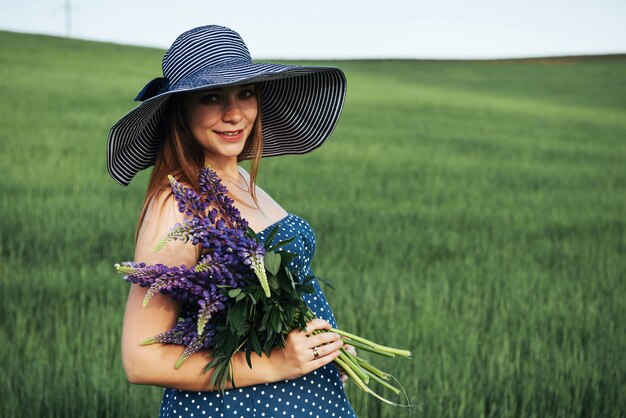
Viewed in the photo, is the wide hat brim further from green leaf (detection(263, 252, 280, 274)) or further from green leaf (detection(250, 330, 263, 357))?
green leaf (detection(250, 330, 263, 357))

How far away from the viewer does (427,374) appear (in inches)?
151

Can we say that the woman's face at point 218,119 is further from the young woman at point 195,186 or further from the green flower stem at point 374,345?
the green flower stem at point 374,345

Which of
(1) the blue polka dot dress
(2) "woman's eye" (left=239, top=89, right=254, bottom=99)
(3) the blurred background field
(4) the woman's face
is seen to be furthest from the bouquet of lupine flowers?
(3) the blurred background field

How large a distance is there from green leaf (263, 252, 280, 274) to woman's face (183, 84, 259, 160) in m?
0.42

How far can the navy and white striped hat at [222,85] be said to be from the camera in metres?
1.93

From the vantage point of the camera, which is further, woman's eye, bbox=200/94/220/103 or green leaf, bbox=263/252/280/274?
woman's eye, bbox=200/94/220/103

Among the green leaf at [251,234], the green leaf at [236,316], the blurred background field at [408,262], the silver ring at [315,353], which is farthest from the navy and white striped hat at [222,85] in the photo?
Answer: the blurred background field at [408,262]

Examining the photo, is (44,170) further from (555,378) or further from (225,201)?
(225,201)

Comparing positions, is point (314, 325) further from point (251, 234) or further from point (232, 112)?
point (232, 112)

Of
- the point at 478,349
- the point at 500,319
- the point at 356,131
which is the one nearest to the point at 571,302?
the point at 500,319

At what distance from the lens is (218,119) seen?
1977 mm

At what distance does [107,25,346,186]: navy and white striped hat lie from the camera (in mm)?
1934

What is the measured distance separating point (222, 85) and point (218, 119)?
126mm

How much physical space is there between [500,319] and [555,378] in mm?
914
